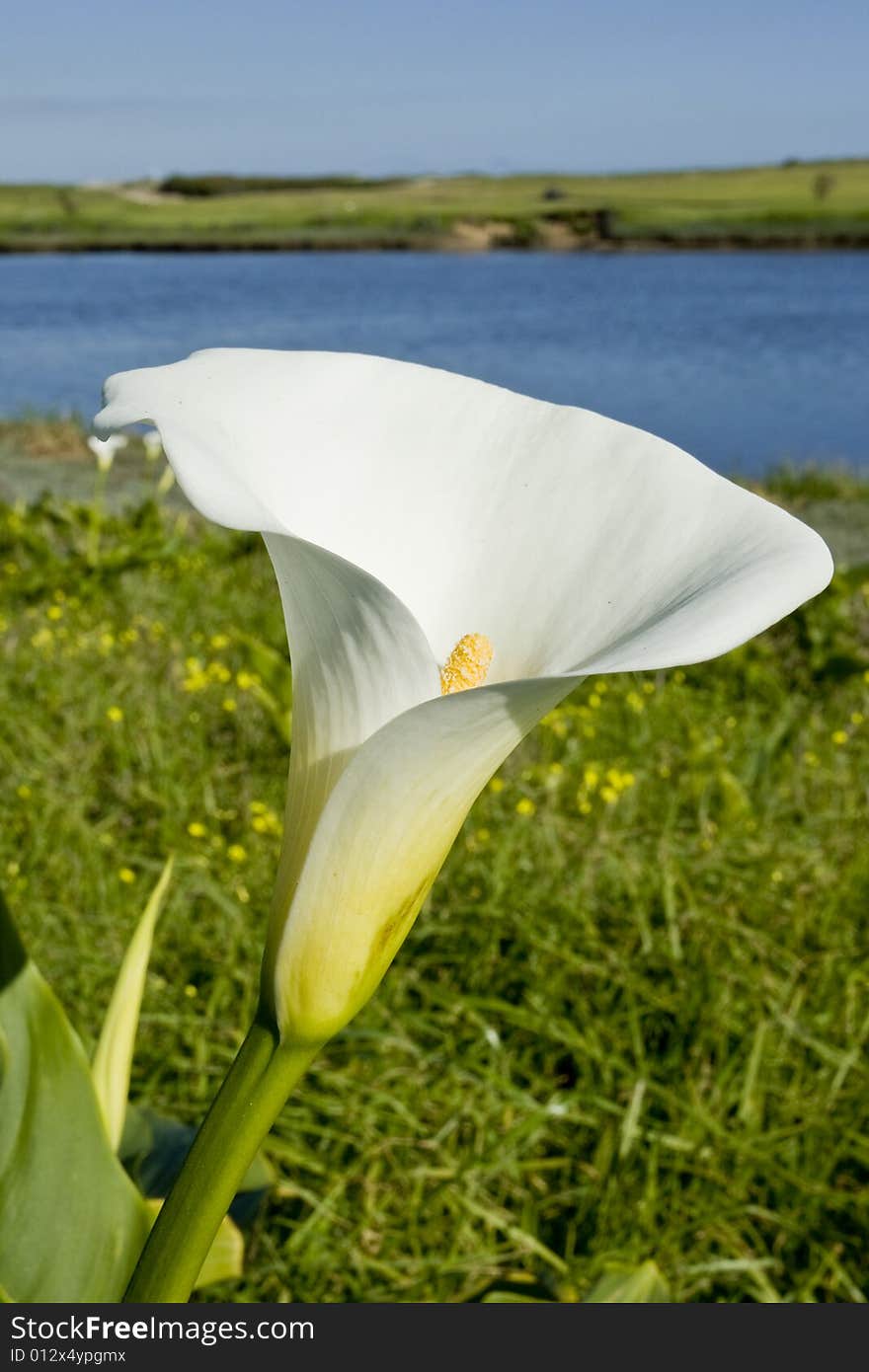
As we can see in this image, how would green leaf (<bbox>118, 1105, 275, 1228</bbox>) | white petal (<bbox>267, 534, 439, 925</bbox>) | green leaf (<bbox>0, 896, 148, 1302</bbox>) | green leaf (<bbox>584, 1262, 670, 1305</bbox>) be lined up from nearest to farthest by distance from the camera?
white petal (<bbox>267, 534, 439, 925</bbox>), green leaf (<bbox>0, 896, 148, 1302</bbox>), green leaf (<bbox>584, 1262, 670, 1305</bbox>), green leaf (<bbox>118, 1105, 275, 1228</bbox>)

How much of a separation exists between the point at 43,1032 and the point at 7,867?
3.63ft

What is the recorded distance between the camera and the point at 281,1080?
0.48 m

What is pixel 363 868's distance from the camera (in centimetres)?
48

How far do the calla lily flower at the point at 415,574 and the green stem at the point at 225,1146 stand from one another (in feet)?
0.04

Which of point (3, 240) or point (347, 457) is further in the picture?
point (3, 240)

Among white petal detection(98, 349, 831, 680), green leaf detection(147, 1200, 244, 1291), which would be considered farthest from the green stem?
green leaf detection(147, 1200, 244, 1291)

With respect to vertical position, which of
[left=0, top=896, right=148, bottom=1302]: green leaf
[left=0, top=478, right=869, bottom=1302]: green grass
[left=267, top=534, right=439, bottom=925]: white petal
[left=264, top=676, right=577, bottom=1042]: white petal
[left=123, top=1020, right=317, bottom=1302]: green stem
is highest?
[left=267, top=534, right=439, bottom=925]: white petal

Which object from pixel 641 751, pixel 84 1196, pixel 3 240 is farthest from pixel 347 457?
pixel 3 240

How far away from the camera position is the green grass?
124 centimetres

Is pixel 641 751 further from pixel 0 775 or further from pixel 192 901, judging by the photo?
pixel 0 775

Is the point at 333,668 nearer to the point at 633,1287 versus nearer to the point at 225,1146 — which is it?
the point at 225,1146

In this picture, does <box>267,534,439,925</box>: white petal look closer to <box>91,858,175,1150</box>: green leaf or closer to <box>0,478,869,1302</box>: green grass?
<box>91,858,175,1150</box>: green leaf

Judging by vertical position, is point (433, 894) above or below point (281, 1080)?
below

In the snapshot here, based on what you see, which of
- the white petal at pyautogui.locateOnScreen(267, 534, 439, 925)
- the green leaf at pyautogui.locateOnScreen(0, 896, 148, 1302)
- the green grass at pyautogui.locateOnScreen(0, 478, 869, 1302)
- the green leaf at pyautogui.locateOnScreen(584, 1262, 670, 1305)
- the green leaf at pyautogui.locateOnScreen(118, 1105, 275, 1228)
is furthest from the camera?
the green grass at pyautogui.locateOnScreen(0, 478, 869, 1302)
